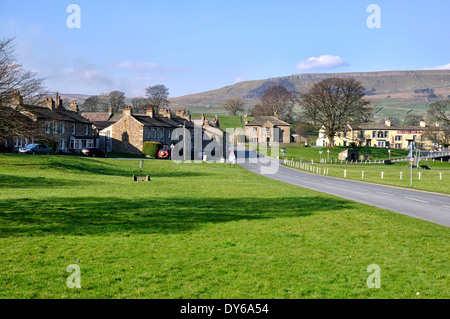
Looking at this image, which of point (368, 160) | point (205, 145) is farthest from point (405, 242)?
point (368, 160)

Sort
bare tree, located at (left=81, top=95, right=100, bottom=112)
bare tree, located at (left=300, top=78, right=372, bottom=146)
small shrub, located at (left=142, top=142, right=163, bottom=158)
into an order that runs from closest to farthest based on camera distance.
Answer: small shrub, located at (left=142, top=142, right=163, bottom=158) < bare tree, located at (left=300, top=78, right=372, bottom=146) < bare tree, located at (left=81, top=95, right=100, bottom=112)

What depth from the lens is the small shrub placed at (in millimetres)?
72906

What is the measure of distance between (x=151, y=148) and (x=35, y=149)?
2139 centimetres

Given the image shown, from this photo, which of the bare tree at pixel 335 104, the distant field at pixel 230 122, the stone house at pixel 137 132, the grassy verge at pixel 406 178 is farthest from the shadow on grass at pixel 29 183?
the distant field at pixel 230 122

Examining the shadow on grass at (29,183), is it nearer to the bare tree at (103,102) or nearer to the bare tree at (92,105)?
the bare tree at (103,102)

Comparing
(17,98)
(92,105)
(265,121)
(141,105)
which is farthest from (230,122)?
(17,98)

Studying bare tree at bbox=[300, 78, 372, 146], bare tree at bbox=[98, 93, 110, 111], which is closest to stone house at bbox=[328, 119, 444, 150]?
bare tree at bbox=[300, 78, 372, 146]

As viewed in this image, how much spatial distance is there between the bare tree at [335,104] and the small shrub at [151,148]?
48399mm

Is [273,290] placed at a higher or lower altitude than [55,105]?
lower

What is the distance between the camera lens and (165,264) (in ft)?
30.6

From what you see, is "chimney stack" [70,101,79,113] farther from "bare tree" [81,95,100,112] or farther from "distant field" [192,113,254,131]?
"distant field" [192,113,254,131]

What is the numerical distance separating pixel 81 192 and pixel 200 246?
43.1 feet

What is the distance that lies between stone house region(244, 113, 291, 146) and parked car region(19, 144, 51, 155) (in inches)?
3024
